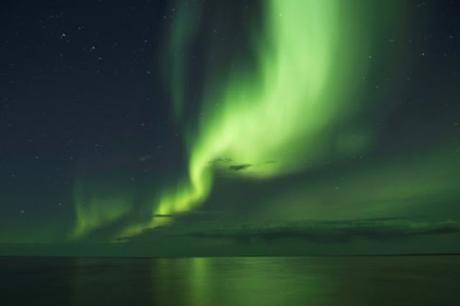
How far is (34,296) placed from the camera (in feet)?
116

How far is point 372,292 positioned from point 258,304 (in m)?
9.94

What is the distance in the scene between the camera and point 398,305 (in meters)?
25.9

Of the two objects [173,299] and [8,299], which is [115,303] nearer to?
[173,299]

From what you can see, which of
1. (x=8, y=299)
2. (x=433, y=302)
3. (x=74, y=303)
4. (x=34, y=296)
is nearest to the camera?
(x=433, y=302)

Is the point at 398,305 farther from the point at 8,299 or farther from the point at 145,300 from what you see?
the point at 8,299

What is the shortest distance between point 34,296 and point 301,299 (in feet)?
64.6

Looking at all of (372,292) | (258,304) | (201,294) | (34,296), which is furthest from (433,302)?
(34,296)

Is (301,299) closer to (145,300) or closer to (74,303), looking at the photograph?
(145,300)

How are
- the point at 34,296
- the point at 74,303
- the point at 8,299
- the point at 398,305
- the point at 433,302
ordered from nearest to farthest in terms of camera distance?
the point at 398,305 < the point at 433,302 < the point at 74,303 < the point at 8,299 < the point at 34,296

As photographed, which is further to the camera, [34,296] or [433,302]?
[34,296]

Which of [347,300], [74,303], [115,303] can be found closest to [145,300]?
[115,303]

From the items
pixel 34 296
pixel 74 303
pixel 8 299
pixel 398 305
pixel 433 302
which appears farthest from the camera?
pixel 34 296

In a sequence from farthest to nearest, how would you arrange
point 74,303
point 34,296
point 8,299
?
1. point 34,296
2. point 8,299
3. point 74,303

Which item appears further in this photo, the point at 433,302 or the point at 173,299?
the point at 173,299
